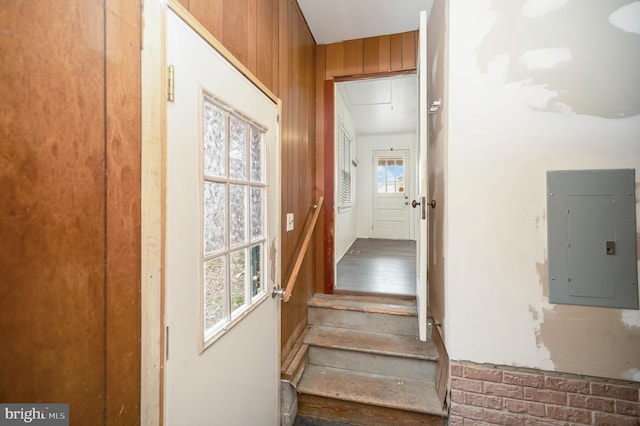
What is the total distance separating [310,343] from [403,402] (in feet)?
2.42

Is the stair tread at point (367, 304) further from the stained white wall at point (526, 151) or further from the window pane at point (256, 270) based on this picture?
the window pane at point (256, 270)

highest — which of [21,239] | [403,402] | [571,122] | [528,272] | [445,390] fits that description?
[571,122]

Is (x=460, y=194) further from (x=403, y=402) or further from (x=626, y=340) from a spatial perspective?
(x=403, y=402)

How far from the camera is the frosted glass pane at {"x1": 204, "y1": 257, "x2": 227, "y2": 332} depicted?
38.6 inches

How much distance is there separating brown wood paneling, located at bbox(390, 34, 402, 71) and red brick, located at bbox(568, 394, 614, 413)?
2593 millimetres

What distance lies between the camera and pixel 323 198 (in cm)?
263

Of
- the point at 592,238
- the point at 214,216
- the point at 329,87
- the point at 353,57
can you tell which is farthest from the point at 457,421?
the point at 353,57

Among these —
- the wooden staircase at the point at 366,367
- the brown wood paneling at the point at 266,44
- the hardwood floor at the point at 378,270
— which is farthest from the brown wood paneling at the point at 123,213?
the hardwood floor at the point at 378,270

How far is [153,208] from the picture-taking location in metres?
0.75

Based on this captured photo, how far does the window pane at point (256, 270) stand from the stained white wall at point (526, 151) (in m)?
1.05

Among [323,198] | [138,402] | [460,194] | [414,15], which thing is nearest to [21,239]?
[138,402]

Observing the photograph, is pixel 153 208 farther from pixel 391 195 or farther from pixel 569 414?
pixel 391 195

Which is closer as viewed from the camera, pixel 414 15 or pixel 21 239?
pixel 21 239

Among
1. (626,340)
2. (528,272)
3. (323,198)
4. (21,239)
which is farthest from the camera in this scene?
(323,198)
